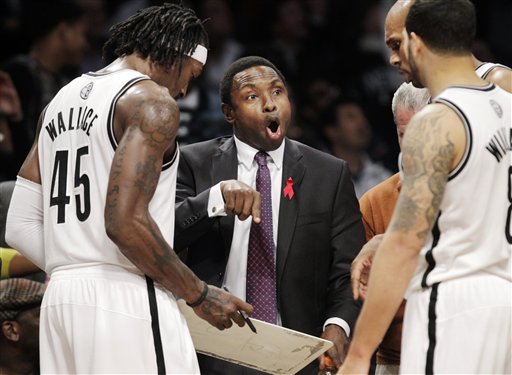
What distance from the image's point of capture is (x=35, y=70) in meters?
7.47

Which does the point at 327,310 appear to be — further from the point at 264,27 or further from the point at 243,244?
the point at 264,27

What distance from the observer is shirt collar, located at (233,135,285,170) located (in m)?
5.02

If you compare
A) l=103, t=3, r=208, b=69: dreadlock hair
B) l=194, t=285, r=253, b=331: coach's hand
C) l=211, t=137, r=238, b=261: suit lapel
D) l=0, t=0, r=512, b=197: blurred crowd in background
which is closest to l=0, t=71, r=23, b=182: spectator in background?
l=0, t=0, r=512, b=197: blurred crowd in background

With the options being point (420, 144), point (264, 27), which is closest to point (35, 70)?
point (264, 27)

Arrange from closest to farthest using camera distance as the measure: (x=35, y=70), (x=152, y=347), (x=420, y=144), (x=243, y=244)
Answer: (x=420, y=144), (x=152, y=347), (x=243, y=244), (x=35, y=70)

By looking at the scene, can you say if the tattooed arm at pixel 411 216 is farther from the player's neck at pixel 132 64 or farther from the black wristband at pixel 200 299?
the player's neck at pixel 132 64

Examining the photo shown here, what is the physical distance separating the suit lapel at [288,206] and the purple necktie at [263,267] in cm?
4

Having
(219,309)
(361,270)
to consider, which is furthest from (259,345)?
(361,270)

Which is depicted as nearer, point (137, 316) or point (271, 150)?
point (137, 316)

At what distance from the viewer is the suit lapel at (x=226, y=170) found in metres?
4.86

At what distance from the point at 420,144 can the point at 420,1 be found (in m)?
0.55

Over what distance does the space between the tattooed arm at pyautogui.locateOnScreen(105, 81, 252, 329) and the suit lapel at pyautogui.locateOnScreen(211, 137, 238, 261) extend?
93 cm

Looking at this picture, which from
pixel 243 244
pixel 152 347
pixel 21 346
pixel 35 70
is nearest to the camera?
pixel 152 347

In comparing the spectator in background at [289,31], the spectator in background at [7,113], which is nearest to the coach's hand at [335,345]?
the spectator in background at [7,113]
